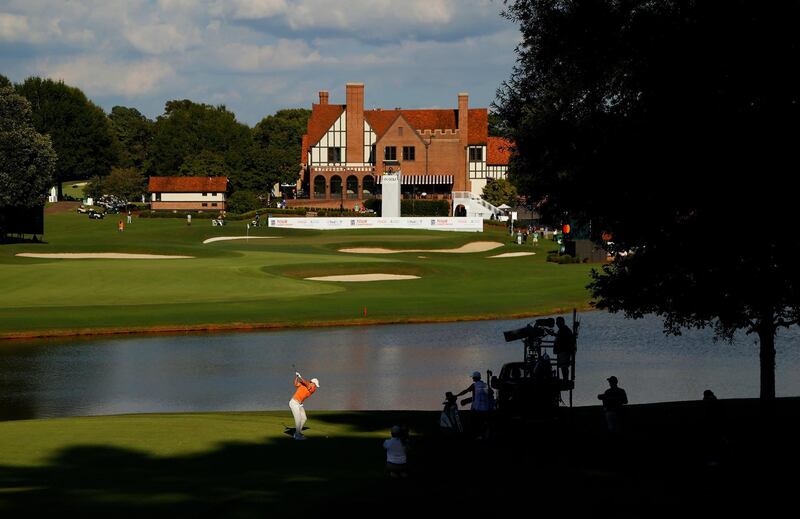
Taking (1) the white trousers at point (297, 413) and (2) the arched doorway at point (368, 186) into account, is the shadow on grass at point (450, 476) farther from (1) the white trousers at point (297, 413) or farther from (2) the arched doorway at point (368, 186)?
(2) the arched doorway at point (368, 186)

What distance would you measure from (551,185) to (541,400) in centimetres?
602

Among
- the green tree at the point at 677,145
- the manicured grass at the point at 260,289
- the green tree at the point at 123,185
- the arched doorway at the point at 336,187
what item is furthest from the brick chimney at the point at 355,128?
the green tree at the point at 677,145

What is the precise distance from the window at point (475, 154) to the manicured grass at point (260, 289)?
66815 mm

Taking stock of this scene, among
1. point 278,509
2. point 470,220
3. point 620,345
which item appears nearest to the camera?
point 278,509

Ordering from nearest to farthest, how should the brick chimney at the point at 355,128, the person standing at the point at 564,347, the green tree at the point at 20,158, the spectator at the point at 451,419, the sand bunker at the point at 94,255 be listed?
the spectator at the point at 451,419
the person standing at the point at 564,347
the sand bunker at the point at 94,255
the green tree at the point at 20,158
the brick chimney at the point at 355,128

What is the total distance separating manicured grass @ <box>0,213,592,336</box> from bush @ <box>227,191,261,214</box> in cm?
5573

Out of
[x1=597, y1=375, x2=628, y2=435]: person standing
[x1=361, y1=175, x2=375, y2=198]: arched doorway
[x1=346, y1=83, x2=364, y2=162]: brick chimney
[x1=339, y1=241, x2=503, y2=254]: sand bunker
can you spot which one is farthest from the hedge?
[x1=597, y1=375, x2=628, y2=435]: person standing

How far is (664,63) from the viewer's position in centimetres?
2411

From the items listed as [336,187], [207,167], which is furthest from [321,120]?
[207,167]

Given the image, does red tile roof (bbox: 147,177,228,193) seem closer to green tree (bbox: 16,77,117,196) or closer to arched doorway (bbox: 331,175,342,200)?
arched doorway (bbox: 331,175,342,200)

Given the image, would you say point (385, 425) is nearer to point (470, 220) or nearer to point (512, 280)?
point (512, 280)

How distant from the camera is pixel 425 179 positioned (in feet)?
520

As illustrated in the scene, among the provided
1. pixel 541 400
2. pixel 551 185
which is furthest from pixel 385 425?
pixel 551 185

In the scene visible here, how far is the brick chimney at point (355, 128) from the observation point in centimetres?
15838
